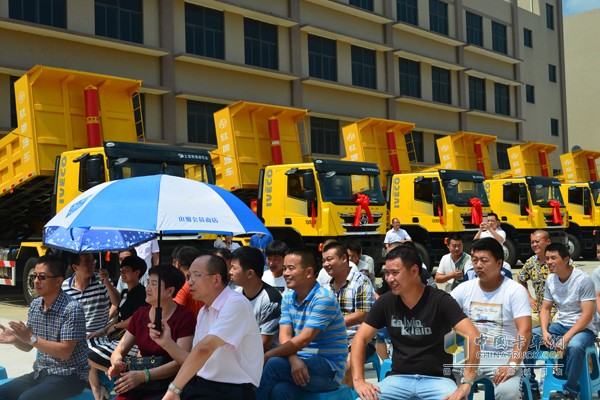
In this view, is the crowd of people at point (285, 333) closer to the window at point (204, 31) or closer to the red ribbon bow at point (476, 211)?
the red ribbon bow at point (476, 211)

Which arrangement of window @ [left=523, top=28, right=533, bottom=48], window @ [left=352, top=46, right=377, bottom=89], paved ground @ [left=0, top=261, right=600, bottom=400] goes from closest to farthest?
paved ground @ [left=0, top=261, right=600, bottom=400] < window @ [left=352, top=46, right=377, bottom=89] < window @ [left=523, top=28, right=533, bottom=48]

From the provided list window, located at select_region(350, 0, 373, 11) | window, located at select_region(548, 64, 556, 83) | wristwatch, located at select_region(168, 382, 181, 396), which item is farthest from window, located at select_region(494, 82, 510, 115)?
wristwatch, located at select_region(168, 382, 181, 396)

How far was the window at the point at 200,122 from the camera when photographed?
2512 centimetres

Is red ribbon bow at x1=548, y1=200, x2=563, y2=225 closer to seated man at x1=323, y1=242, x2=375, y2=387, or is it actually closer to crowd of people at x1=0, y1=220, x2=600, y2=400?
crowd of people at x1=0, y1=220, x2=600, y2=400

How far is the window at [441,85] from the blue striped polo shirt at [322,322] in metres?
31.7

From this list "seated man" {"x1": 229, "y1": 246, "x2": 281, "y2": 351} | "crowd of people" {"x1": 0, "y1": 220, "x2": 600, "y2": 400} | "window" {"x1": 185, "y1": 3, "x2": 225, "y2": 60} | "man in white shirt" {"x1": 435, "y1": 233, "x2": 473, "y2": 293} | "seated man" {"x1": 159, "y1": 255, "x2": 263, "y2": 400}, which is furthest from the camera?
"window" {"x1": 185, "y1": 3, "x2": 225, "y2": 60}

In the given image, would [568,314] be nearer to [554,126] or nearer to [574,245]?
[574,245]

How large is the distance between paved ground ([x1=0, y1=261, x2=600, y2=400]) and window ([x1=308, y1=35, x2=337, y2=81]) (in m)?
15.9

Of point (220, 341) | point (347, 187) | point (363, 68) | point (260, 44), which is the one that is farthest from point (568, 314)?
point (363, 68)

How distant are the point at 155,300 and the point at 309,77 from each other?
81.1 ft

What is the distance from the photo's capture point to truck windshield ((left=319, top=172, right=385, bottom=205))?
1563 cm

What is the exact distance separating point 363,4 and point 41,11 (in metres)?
14.8

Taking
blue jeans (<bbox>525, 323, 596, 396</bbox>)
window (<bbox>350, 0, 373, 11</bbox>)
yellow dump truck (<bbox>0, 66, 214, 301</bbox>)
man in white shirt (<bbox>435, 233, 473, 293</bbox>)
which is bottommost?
blue jeans (<bbox>525, 323, 596, 396</bbox>)

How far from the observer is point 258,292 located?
5.19 m
